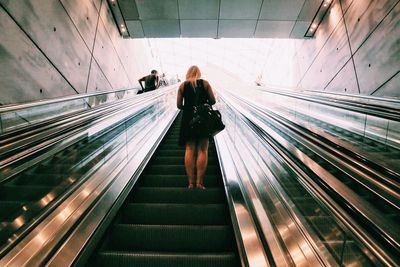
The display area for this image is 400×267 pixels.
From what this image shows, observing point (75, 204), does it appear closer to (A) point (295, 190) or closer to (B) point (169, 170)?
(A) point (295, 190)

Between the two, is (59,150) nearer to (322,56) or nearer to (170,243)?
(170,243)

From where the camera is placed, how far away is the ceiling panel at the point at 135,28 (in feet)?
29.6

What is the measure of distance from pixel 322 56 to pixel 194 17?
375 cm

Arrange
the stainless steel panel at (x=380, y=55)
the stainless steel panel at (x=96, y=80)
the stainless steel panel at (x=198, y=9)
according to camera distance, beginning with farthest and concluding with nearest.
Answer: the stainless steel panel at (x=198, y=9), the stainless steel panel at (x=96, y=80), the stainless steel panel at (x=380, y=55)

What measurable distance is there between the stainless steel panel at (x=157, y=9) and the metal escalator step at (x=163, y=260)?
742 centimetres

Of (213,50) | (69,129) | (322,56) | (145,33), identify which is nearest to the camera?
(69,129)

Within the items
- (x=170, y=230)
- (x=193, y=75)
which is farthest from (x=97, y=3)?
(x=170, y=230)

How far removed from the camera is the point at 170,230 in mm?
2365

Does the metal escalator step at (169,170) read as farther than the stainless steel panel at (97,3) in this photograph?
No

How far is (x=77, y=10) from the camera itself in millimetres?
6480

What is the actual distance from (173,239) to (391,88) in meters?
5.02

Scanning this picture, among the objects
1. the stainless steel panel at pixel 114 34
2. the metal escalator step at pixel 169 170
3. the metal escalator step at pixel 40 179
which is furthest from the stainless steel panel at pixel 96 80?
the metal escalator step at pixel 40 179

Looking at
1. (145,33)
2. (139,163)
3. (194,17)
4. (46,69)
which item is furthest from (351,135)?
(145,33)

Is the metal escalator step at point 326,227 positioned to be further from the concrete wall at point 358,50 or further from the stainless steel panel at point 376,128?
the concrete wall at point 358,50
